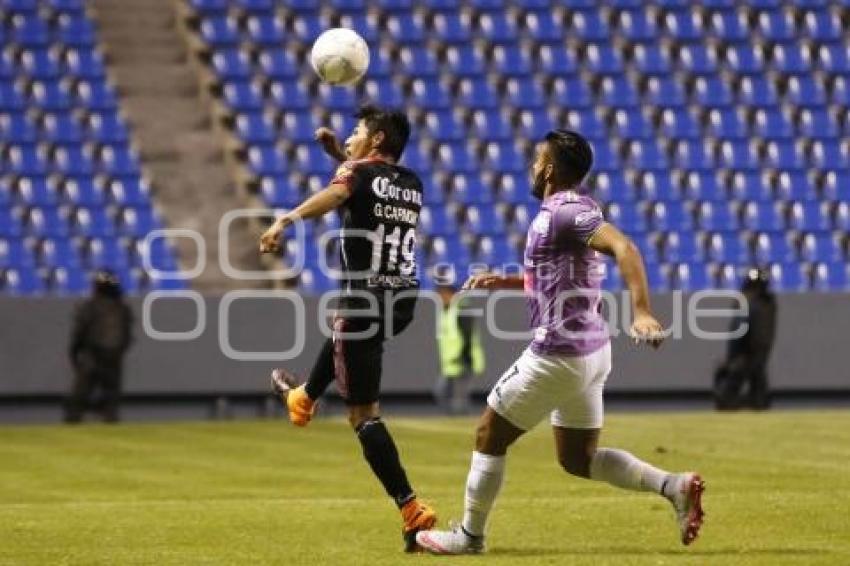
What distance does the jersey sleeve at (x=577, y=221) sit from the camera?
9.20 m

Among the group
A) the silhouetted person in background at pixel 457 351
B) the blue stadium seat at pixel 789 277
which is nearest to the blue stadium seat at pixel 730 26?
Result: the blue stadium seat at pixel 789 277

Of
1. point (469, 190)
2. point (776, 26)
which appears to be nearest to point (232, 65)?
point (469, 190)

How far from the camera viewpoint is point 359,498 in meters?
13.5

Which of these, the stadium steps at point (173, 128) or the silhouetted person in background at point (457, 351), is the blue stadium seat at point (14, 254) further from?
the silhouetted person in background at point (457, 351)

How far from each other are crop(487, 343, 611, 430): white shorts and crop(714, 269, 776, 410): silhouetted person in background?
17.0 meters

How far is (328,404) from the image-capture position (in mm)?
27500

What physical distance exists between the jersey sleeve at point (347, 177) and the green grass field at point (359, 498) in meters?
1.91

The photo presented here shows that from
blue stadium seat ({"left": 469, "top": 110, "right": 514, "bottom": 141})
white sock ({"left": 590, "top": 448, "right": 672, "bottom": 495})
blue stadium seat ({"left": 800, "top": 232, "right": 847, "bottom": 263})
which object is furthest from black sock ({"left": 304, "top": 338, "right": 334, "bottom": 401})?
blue stadium seat ({"left": 469, "top": 110, "right": 514, "bottom": 141})

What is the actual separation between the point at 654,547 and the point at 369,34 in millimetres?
20933

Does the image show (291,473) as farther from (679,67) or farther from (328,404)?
(679,67)

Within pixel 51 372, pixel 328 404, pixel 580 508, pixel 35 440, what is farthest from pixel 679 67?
pixel 580 508

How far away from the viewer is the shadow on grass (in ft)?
31.7

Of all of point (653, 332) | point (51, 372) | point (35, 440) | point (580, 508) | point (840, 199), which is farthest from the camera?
point (840, 199)

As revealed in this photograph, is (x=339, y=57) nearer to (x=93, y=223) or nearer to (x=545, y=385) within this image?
(x=545, y=385)
